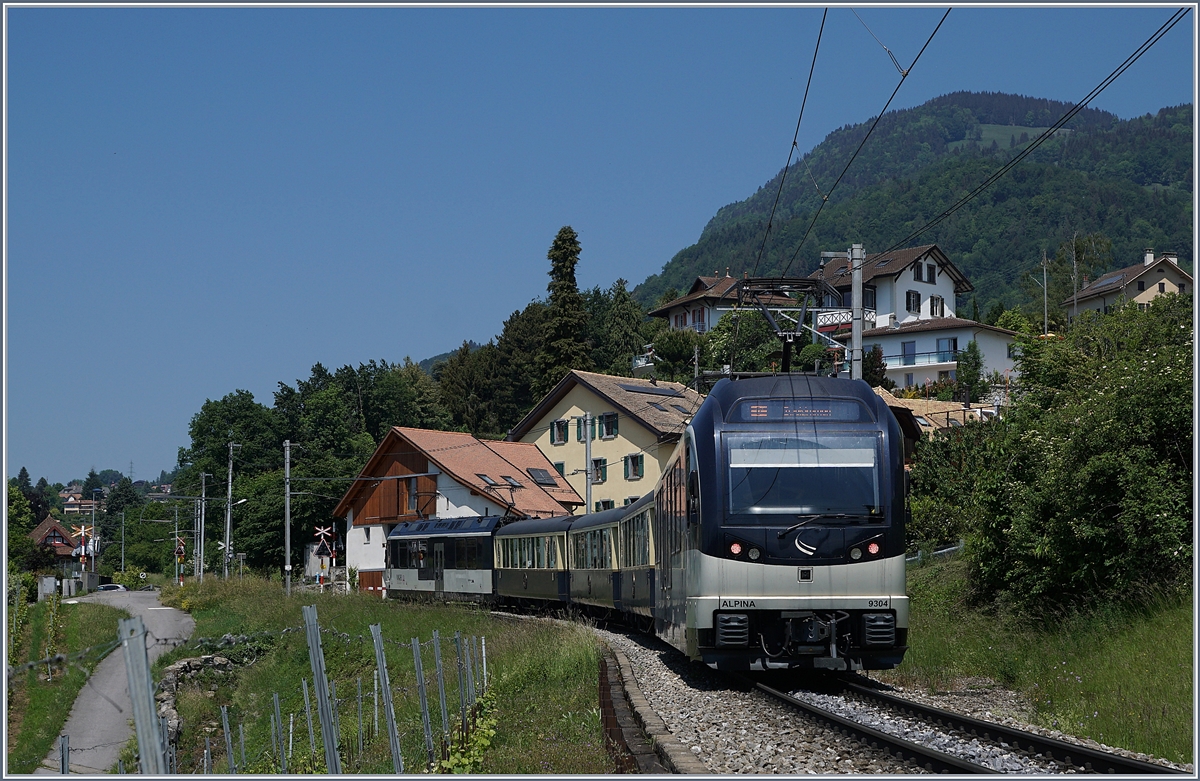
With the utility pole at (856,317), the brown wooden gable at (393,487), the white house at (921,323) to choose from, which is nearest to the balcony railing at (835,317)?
the utility pole at (856,317)

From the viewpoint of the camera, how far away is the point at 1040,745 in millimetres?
8734

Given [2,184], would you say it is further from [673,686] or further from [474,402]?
[474,402]

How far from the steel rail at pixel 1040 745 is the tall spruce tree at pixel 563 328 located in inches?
2390

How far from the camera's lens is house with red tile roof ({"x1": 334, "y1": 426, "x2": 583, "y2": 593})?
164ft

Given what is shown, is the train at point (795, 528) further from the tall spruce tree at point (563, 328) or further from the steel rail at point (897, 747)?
the tall spruce tree at point (563, 328)

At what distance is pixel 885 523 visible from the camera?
1239 centimetres

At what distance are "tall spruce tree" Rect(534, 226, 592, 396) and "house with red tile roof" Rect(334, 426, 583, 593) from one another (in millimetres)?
16781

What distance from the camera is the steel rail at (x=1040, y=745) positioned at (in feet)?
25.1

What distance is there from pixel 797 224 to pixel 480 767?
169 meters

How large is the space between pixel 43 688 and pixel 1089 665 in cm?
2704

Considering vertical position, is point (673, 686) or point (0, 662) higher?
point (0, 662)

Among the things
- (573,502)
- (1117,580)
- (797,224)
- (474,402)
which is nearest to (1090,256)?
(474,402)

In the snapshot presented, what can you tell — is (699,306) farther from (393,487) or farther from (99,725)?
(99,725)

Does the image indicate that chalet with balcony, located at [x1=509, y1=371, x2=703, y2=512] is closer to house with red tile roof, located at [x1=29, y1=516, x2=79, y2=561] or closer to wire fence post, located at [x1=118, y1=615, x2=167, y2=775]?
wire fence post, located at [x1=118, y1=615, x2=167, y2=775]
